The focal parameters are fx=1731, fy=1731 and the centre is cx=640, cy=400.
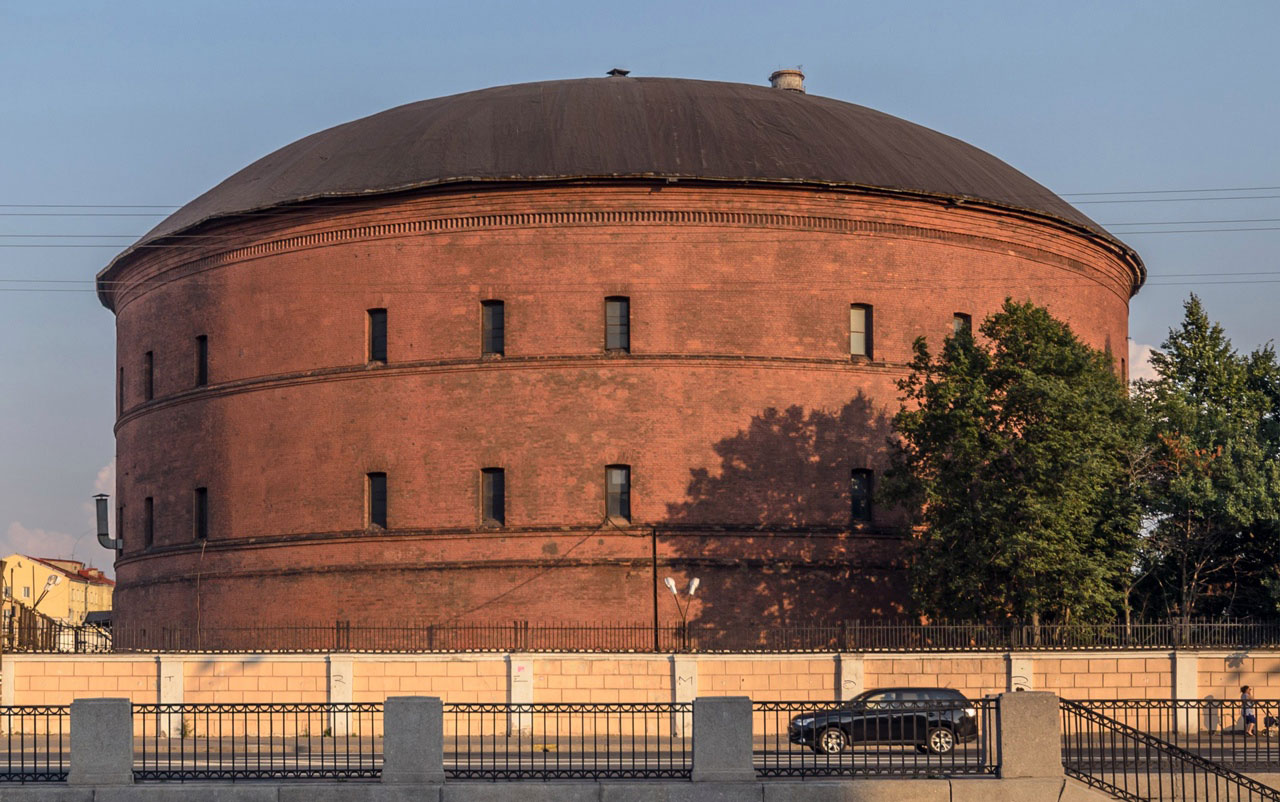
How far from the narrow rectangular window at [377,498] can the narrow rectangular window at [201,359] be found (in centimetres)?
566

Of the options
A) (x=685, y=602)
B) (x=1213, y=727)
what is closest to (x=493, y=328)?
(x=685, y=602)

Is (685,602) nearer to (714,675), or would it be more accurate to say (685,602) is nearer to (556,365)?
(714,675)

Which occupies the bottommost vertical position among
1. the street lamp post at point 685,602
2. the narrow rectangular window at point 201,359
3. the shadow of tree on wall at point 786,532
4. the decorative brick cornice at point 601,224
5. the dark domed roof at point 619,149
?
the street lamp post at point 685,602

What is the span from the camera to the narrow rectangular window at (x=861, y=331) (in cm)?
3816

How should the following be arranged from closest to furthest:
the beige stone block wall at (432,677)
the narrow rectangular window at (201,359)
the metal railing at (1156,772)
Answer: the metal railing at (1156,772), the beige stone block wall at (432,677), the narrow rectangular window at (201,359)

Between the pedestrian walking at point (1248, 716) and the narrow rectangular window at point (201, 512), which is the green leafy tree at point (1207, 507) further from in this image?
the narrow rectangular window at point (201, 512)

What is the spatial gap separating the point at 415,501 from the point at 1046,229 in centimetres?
1611

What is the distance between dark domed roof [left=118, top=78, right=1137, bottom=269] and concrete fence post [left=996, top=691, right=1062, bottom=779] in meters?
19.8

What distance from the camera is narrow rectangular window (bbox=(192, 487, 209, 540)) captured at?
131 ft

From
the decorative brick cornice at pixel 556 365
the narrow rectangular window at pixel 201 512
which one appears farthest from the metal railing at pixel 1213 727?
the narrow rectangular window at pixel 201 512

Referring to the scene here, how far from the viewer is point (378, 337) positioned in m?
38.2

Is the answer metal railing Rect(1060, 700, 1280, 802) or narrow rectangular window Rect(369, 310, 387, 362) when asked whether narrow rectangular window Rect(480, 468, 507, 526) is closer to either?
narrow rectangular window Rect(369, 310, 387, 362)

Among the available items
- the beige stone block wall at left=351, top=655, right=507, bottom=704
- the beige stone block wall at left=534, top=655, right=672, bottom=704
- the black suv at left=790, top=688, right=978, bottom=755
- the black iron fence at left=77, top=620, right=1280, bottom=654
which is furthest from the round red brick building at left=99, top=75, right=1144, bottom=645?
the black suv at left=790, top=688, right=978, bottom=755

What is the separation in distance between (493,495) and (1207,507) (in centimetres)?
1469
